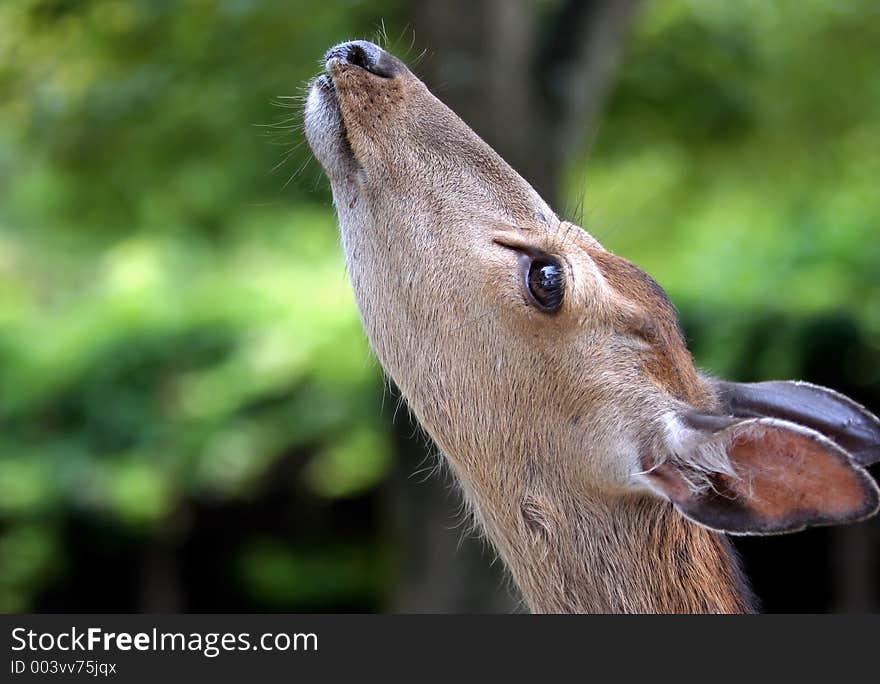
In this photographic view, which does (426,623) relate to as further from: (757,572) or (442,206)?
(757,572)

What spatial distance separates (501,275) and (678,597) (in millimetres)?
1114

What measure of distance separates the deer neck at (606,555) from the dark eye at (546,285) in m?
0.56

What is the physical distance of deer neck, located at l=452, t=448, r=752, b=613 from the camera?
3574 mm

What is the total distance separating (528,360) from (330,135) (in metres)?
0.93

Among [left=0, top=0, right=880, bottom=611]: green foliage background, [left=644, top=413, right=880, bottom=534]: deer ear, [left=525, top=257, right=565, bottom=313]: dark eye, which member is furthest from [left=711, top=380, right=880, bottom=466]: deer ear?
[left=0, top=0, right=880, bottom=611]: green foliage background

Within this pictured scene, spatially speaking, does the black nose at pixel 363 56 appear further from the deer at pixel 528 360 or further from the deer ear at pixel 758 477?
the deer ear at pixel 758 477

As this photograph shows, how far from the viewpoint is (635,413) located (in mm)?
3504

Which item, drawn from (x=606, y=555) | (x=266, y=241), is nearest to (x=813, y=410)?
(x=606, y=555)

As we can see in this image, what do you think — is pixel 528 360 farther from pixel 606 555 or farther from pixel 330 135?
pixel 330 135

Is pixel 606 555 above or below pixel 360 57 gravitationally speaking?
below

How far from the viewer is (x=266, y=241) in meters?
11.8

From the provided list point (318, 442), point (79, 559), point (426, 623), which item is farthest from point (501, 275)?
point (79, 559)

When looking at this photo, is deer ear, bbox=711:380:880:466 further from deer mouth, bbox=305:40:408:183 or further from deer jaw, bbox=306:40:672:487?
deer mouth, bbox=305:40:408:183

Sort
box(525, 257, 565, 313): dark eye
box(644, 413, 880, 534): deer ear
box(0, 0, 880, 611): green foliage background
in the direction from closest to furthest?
box(644, 413, 880, 534): deer ear → box(525, 257, 565, 313): dark eye → box(0, 0, 880, 611): green foliage background
